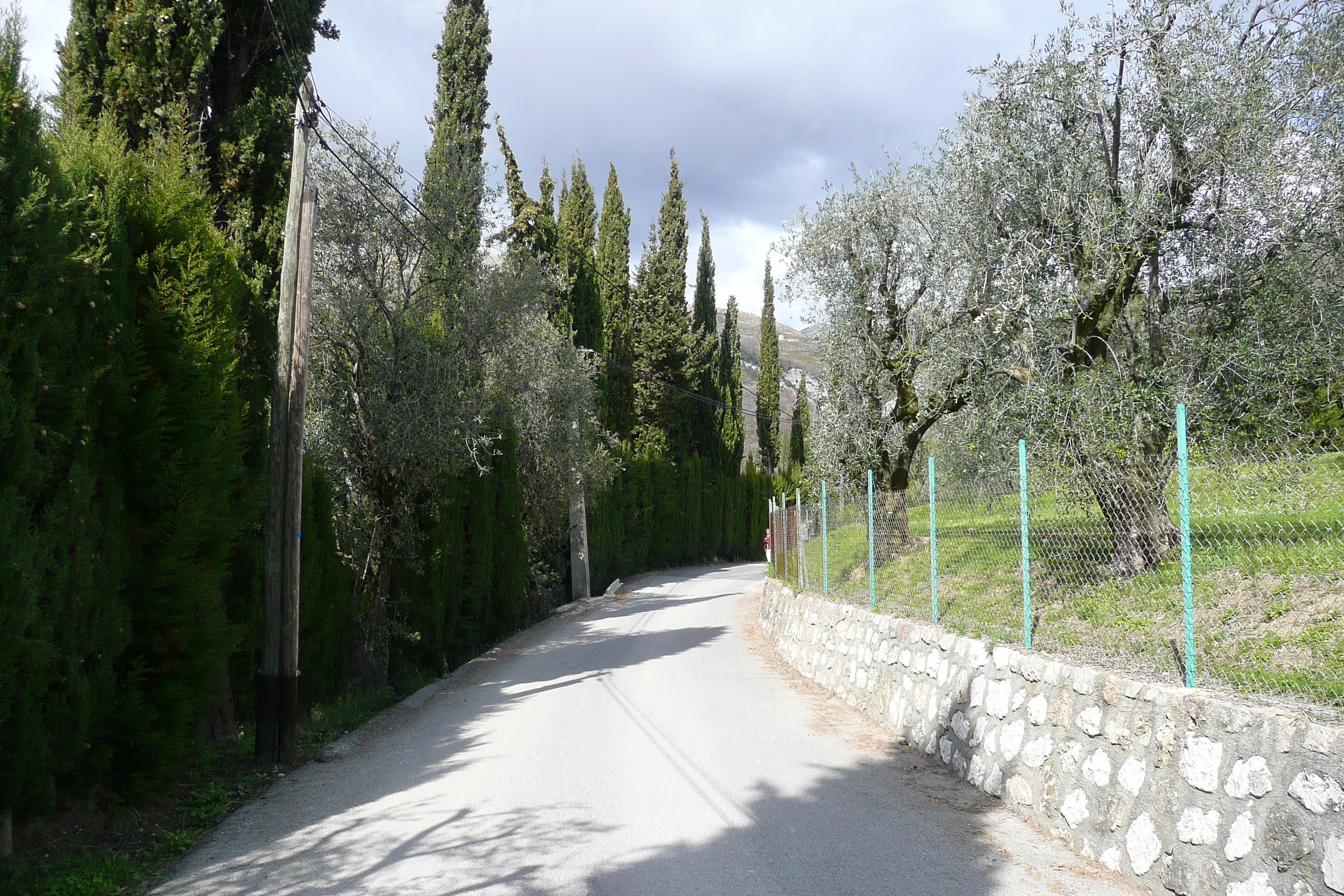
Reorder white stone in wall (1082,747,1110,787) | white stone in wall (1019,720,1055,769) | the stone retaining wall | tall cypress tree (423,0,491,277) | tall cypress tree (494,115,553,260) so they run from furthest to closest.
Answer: tall cypress tree (494,115,553,260)
tall cypress tree (423,0,491,277)
white stone in wall (1019,720,1055,769)
white stone in wall (1082,747,1110,787)
the stone retaining wall

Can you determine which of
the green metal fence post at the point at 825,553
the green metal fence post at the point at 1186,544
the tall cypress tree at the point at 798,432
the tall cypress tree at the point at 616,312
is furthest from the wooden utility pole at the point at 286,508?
the tall cypress tree at the point at 798,432

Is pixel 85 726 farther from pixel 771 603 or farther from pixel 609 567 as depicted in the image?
pixel 609 567

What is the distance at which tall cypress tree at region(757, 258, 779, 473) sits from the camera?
1665 inches

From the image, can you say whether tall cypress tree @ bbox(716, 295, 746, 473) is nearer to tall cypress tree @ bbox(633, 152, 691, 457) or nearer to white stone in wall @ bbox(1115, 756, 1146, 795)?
tall cypress tree @ bbox(633, 152, 691, 457)

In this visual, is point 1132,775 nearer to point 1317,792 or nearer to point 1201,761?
point 1201,761

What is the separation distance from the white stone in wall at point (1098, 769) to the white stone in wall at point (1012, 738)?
2.42 feet

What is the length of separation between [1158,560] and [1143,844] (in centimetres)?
250

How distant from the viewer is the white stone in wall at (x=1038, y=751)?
201 inches

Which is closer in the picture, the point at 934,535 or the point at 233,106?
the point at 934,535

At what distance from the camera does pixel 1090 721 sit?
475 cm

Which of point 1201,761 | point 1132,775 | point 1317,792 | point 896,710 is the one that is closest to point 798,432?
point 896,710

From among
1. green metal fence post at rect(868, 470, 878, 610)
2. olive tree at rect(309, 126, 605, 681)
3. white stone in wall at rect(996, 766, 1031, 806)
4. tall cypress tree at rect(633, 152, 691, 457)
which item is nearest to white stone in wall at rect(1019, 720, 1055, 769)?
white stone in wall at rect(996, 766, 1031, 806)

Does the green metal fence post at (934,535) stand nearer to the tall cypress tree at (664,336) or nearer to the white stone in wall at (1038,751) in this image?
the white stone in wall at (1038,751)

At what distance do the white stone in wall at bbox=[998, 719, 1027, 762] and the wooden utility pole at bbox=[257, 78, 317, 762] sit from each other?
6011mm
